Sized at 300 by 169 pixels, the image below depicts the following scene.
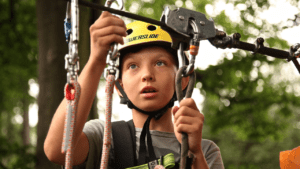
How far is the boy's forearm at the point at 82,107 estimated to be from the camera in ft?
5.94

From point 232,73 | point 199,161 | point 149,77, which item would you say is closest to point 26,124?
point 232,73

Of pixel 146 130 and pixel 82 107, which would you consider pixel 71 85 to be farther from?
pixel 146 130

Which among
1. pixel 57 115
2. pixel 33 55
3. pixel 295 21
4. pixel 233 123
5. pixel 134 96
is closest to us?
pixel 57 115

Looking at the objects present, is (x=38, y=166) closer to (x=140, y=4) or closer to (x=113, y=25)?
(x=113, y=25)

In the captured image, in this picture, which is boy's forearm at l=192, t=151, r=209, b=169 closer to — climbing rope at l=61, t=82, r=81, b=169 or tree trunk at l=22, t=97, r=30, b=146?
climbing rope at l=61, t=82, r=81, b=169

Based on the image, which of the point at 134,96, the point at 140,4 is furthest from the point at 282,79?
the point at 134,96

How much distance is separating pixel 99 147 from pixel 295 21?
1.63 metres

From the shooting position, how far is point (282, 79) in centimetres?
955

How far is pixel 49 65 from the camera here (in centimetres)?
535

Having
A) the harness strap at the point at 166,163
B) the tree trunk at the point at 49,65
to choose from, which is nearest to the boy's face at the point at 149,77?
the harness strap at the point at 166,163

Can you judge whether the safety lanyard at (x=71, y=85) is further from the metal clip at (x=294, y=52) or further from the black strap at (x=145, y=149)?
the metal clip at (x=294, y=52)

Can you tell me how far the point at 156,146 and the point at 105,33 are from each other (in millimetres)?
1137

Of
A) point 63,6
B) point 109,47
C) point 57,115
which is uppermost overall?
point 63,6

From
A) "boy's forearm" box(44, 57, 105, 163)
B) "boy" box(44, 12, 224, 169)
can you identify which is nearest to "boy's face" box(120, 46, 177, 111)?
"boy" box(44, 12, 224, 169)
